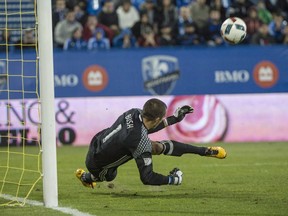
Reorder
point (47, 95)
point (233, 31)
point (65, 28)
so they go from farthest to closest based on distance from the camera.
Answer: point (65, 28) < point (233, 31) < point (47, 95)

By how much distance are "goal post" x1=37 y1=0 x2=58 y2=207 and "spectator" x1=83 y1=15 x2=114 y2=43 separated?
11.4 metres

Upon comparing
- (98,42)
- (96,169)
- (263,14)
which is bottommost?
(96,169)

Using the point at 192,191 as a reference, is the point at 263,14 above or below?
above

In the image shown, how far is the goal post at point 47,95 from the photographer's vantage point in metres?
8.88

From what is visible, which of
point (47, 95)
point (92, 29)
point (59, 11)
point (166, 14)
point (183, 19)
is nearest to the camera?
point (47, 95)

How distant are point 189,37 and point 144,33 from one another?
1150mm

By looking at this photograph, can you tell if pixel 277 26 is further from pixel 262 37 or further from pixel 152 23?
pixel 152 23

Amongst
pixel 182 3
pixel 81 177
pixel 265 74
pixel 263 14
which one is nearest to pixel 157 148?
pixel 81 177

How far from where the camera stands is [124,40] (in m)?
20.2

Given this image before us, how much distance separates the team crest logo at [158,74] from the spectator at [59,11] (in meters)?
2.81

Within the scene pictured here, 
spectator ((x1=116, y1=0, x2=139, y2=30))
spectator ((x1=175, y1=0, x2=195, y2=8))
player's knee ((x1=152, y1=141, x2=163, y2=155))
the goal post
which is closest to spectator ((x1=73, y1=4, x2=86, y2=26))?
spectator ((x1=116, y1=0, x2=139, y2=30))

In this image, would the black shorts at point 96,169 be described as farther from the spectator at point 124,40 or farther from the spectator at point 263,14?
the spectator at point 263,14

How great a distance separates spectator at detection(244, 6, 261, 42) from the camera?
69.2 ft

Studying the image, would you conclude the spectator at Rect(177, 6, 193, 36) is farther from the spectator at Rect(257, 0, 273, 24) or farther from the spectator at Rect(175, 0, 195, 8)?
the spectator at Rect(257, 0, 273, 24)
